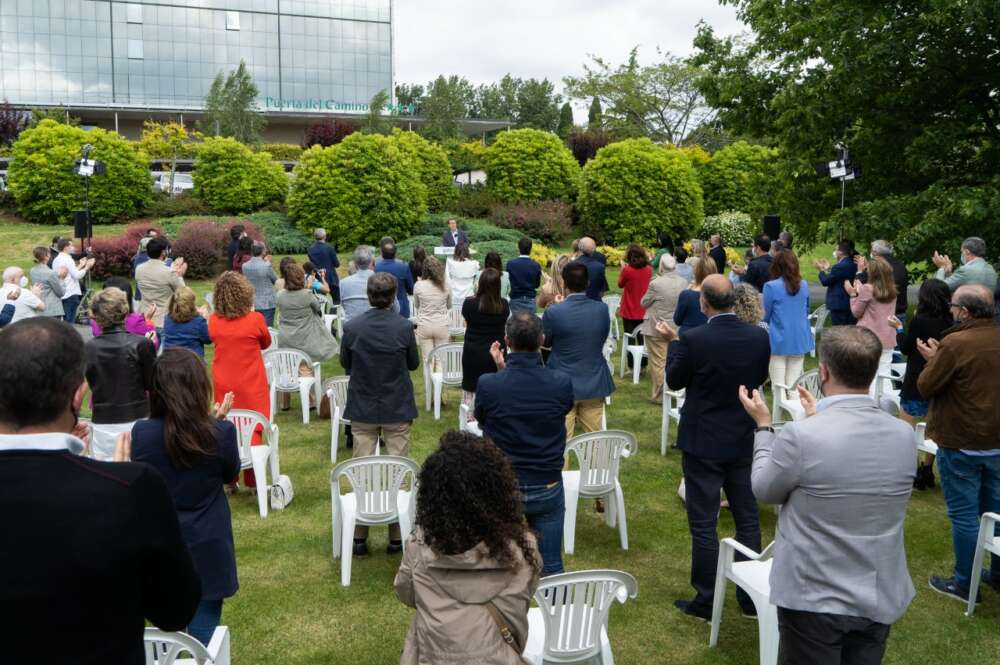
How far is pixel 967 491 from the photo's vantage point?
16.5ft

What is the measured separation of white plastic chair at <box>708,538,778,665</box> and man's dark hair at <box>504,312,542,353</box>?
4.78 feet

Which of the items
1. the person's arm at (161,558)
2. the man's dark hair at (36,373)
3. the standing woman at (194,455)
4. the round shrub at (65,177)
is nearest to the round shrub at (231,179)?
the round shrub at (65,177)

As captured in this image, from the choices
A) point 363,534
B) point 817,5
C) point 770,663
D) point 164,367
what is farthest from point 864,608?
point 817,5

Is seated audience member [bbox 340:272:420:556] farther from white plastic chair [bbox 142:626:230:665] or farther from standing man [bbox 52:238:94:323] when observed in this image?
standing man [bbox 52:238:94:323]

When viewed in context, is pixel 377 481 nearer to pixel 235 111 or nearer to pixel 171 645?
pixel 171 645

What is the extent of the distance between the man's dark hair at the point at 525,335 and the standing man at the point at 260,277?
6.95 metres

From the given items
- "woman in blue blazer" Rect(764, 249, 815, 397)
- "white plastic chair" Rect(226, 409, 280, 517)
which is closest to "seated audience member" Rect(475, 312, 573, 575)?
"white plastic chair" Rect(226, 409, 280, 517)

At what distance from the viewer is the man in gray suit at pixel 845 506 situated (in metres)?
3.10

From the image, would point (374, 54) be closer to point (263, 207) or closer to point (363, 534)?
point (263, 207)

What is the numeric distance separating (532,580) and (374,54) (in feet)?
212

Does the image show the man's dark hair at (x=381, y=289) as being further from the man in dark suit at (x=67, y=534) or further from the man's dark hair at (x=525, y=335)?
the man in dark suit at (x=67, y=534)

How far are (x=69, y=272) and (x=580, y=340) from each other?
951 cm

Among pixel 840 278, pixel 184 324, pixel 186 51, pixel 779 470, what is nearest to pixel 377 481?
pixel 184 324

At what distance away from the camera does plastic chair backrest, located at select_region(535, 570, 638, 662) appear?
3.60 m
